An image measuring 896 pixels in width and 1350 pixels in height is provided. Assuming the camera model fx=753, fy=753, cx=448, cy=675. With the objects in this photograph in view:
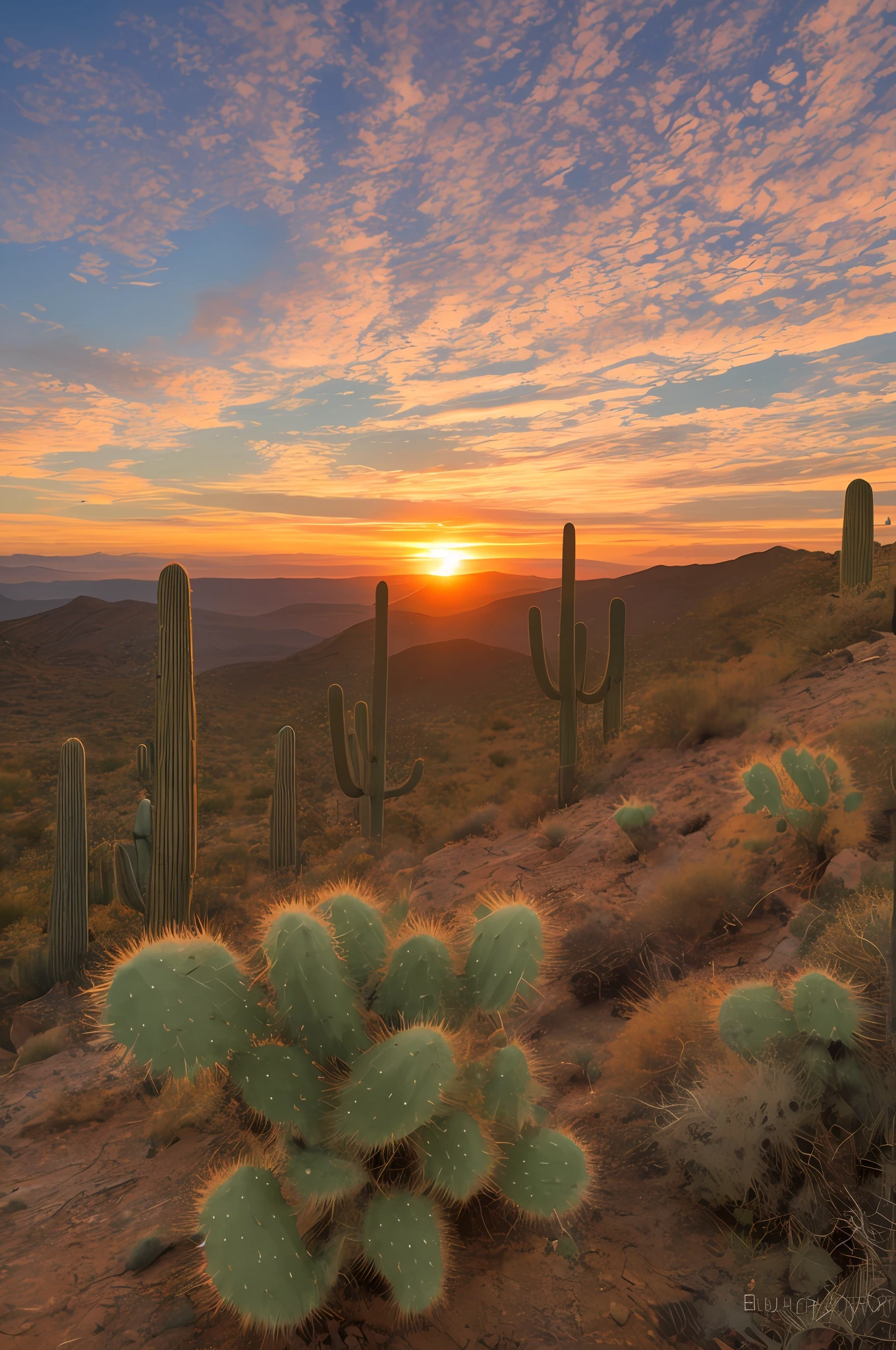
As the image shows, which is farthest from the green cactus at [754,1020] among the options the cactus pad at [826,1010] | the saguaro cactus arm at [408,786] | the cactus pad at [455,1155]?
the saguaro cactus arm at [408,786]

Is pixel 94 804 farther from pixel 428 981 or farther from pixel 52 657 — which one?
pixel 52 657

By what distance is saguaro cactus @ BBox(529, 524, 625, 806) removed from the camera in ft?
43.5

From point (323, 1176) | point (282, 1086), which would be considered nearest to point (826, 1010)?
point (323, 1176)

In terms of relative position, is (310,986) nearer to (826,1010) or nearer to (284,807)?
(826,1010)

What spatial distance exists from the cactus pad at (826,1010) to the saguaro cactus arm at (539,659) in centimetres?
988

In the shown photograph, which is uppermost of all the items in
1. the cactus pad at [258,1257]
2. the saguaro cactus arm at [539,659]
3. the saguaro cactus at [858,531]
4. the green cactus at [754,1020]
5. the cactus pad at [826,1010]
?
the saguaro cactus at [858,531]

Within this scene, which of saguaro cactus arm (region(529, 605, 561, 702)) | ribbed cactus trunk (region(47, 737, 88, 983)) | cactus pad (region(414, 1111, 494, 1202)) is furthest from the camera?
saguaro cactus arm (region(529, 605, 561, 702))

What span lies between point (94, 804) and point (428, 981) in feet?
65.0

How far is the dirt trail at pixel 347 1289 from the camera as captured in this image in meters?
2.80

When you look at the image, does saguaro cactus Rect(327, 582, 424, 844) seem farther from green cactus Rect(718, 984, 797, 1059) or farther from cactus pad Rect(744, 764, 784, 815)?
green cactus Rect(718, 984, 797, 1059)

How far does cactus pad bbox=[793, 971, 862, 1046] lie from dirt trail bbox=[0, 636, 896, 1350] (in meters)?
0.98

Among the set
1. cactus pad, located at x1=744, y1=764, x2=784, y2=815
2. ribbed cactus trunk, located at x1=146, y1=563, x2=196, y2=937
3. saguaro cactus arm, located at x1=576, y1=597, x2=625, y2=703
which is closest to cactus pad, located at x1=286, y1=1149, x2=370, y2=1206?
cactus pad, located at x1=744, y1=764, x2=784, y2=815

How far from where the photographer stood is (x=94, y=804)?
68.0 ft

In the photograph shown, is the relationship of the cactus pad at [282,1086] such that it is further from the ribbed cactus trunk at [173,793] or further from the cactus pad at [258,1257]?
the ribbed cactus trunk at [173,793]
